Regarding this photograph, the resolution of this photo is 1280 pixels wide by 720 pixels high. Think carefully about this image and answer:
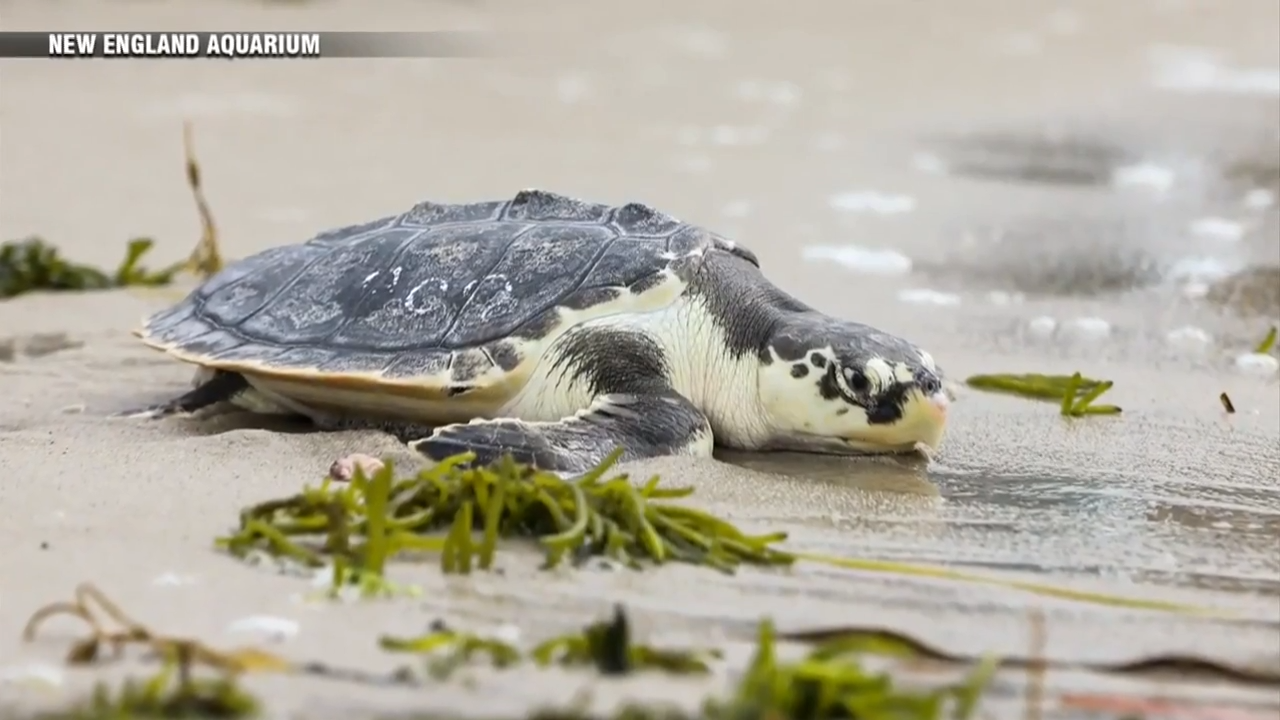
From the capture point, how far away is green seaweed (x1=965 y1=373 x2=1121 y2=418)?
337 cm

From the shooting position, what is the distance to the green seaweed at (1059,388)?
11.1ft

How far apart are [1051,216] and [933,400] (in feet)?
10.4

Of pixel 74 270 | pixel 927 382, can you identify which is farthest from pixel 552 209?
pixel 74 270

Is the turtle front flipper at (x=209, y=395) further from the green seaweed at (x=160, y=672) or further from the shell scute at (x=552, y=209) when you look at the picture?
the green seaweed at (x=160, y=672)

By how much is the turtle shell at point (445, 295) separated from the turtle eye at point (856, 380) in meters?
0.43

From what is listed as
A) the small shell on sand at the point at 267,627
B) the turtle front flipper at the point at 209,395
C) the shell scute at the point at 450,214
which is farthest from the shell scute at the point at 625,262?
the small shell on sand at the point at 267,627

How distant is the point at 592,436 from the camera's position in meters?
2.72

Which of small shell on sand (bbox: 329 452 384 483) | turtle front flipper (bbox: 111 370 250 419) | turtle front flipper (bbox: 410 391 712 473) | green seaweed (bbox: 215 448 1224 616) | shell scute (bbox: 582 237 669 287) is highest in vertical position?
shell scute (bbox: 582 237 669 287)

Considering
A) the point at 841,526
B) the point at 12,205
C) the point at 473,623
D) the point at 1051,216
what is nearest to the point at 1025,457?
the point at 841,526

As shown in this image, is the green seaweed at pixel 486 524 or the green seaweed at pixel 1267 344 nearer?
the green seaweed at pixel 486 524

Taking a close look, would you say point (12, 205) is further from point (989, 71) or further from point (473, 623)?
point (989, 71)

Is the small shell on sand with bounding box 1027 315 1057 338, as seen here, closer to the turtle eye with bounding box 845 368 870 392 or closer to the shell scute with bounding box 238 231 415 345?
the turtle eye with bounding box 845 368 870 392

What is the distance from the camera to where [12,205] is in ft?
18.4
